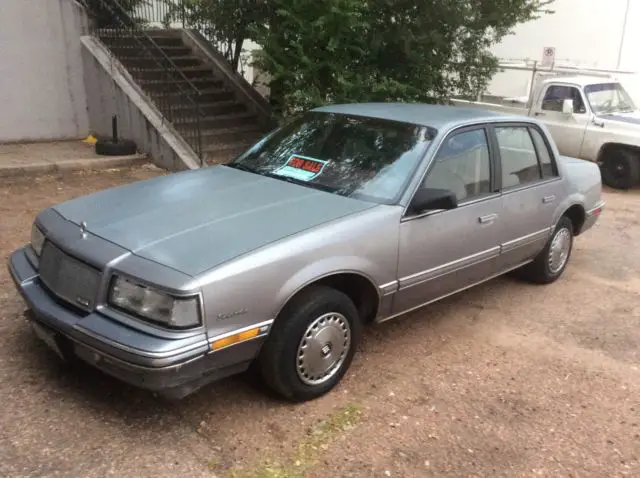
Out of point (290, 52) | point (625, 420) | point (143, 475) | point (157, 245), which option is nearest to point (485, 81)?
point (290, 52)

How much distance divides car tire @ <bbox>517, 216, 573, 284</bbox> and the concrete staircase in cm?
504

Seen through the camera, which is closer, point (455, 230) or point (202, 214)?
point (202, 214)

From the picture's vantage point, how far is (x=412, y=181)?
384 centimetres

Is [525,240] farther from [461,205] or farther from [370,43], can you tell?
[370,43]

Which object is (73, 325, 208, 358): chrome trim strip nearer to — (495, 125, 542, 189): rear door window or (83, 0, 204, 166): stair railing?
(495, 125, 542, 189): rear door window

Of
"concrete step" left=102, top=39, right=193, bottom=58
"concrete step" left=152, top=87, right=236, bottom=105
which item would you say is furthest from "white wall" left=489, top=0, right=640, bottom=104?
"concrete step" left=102, top=39, right=193, bottom=58

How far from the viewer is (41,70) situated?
31.0 ft

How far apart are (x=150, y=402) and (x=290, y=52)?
6381 millimetres

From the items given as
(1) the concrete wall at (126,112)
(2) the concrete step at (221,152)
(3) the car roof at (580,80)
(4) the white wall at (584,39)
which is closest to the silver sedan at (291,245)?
(1) the concrete wall at (126,112)

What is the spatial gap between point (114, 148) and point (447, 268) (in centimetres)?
621

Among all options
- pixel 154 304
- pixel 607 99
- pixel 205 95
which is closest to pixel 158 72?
pixel 205 95

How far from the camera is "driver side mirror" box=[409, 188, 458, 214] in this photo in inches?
147

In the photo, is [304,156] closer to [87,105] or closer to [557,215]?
[557,215]

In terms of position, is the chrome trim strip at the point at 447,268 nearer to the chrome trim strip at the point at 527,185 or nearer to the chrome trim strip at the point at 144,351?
the chrome trim strip at the point at 527,185
